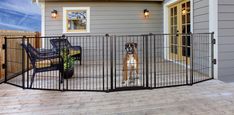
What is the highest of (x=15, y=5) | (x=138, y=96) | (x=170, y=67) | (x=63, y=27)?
(x=15, y=5)

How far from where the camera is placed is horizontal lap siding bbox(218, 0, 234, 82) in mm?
4488

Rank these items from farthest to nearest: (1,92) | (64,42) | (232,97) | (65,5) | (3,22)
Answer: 1. (3,22)
2. (65,5)
3. (64,42)
4. (1,92)
5. (232,97)

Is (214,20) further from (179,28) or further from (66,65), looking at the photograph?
(66,65)

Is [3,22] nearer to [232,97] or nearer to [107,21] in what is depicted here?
[107,21]

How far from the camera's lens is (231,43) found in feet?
15.2

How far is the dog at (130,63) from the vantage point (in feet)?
13.1

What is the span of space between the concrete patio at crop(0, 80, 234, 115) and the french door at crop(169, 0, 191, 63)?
2004 mm

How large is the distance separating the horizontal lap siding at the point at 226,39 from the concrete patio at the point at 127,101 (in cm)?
69

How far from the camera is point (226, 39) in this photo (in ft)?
15.0

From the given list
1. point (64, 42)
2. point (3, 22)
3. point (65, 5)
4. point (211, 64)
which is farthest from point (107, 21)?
point (3, 22)

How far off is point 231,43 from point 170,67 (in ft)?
5.02

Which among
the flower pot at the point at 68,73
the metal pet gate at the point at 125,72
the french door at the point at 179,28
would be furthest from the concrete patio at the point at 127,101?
the french door at the point at 179,28

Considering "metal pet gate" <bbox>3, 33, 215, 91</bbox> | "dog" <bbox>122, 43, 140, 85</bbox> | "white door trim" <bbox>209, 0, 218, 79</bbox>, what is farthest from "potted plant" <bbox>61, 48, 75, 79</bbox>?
"white door trim" <bbox>209, 0, 218, 79</bbox>

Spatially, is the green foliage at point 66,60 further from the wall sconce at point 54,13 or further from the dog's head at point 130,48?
the wall sconce at point 54,13
